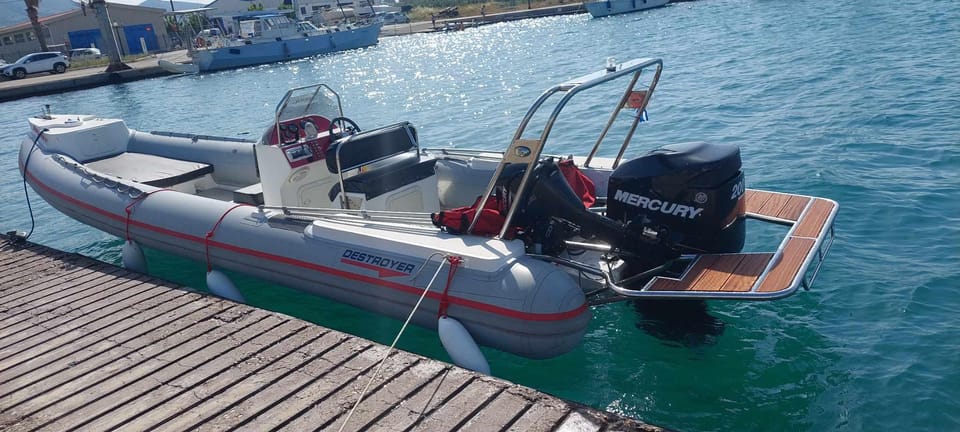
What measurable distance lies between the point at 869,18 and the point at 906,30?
291cm

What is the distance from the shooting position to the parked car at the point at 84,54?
125 ft

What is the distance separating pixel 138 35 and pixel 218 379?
48573 mm

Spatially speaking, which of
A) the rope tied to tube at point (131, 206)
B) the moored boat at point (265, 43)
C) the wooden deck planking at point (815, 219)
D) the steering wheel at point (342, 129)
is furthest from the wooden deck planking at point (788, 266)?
the moored boat at point (265, 43)

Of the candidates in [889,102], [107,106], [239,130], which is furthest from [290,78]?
[889,102]

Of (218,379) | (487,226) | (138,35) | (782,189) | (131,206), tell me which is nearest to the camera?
→ (218,379)

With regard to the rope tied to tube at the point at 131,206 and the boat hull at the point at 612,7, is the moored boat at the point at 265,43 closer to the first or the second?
the boat hull at the point at 612,7

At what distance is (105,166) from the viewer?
8266mm

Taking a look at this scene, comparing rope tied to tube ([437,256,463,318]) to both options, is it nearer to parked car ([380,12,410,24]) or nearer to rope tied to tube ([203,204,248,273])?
rope tied to tube ([203,204,248,273])

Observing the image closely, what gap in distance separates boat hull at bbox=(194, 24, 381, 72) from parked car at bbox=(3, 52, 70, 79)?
6091 mm

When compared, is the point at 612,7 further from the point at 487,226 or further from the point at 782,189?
the point at 487,226

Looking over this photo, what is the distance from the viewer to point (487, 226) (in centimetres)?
478

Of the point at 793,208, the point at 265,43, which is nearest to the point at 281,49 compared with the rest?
the point at 265,43

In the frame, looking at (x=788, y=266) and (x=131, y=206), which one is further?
(x=131, y=206)

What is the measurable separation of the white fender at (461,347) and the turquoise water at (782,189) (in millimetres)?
484
